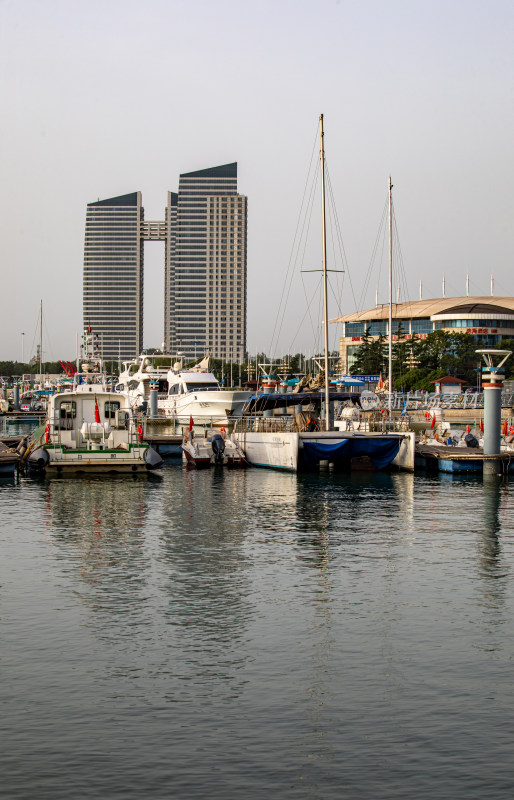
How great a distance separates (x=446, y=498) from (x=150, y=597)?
64.6ft

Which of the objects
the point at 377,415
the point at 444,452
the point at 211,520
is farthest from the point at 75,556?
the point at 377,415

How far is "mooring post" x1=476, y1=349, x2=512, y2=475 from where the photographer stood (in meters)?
42.1

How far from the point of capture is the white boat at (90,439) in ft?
131

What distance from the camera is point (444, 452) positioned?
1834 inches

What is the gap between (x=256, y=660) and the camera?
14469 millimetres

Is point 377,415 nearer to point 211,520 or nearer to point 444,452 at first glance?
point 444,452

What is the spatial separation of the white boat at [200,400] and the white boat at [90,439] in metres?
33.4

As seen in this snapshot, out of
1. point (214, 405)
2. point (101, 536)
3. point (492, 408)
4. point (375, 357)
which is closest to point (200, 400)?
point (214, 405)

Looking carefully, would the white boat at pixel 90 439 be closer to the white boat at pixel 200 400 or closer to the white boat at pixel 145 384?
the white boat at pixel 200 400

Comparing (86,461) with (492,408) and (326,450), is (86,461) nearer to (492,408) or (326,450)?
(326,450)

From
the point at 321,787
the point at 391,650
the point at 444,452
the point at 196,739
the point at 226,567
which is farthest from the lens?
the point at 444,452

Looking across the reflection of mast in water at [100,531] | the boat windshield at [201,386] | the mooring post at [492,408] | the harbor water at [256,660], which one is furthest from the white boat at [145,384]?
the harbor water at [256,660]

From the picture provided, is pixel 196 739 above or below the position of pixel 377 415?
below

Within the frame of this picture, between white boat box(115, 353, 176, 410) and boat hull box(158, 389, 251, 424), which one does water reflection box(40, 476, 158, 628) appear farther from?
white boat box(115, 353, 176, 410)
